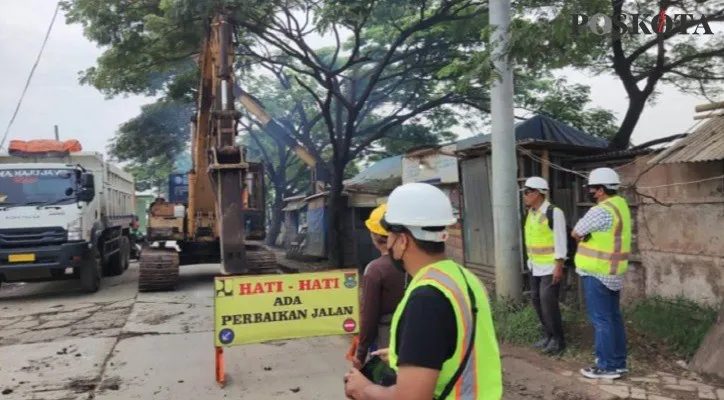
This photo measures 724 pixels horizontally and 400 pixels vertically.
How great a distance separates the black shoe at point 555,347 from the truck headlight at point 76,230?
30.4 ft

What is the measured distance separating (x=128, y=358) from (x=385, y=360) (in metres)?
5.44

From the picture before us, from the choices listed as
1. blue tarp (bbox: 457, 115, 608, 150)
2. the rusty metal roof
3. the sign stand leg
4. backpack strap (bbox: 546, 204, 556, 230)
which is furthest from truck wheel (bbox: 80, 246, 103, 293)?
the rusty metal roof

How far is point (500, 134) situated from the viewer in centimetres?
736

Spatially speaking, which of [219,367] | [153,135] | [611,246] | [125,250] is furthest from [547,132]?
[153,135]

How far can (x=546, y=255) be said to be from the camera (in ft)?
19.3

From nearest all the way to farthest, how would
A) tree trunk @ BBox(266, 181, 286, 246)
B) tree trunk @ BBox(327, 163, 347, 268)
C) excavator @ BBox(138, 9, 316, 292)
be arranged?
excavator @ BBox(138, 9, 316, 292)
tree trunk @ BBox(327, 163, 347, 268)
tree trunk @ BBox(266, 181, 286, 246)

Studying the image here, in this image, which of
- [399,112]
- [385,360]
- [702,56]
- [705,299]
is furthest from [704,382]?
[399,112]

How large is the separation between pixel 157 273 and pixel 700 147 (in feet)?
32.3

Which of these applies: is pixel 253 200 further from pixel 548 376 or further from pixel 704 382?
pixel 704 382

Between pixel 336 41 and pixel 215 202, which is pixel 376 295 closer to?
pixel 215 202

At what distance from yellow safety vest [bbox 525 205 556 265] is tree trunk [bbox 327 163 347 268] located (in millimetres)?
10593

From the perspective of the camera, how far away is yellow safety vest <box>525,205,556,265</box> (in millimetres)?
5855

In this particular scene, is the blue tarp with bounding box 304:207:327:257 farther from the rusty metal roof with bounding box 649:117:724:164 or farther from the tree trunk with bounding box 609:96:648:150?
the rusty metal roof with bounding box 649:117:724:164

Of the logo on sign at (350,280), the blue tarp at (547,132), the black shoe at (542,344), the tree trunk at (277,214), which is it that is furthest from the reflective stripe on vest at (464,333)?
the tree trunk at (277,214)
